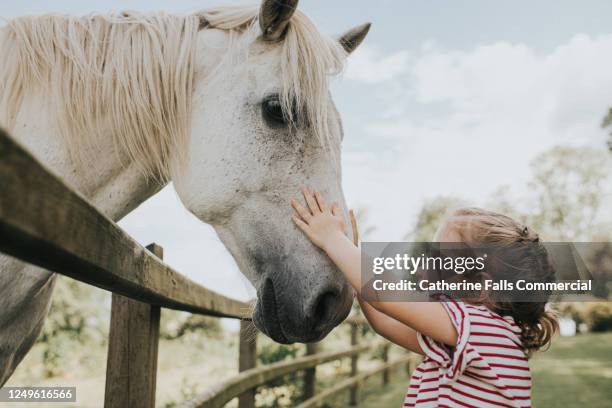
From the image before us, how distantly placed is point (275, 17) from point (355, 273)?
972 millimetres

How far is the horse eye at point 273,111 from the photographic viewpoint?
5.70 ft

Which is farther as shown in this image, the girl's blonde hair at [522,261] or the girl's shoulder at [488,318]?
the girl's blonde hair at [522,261]

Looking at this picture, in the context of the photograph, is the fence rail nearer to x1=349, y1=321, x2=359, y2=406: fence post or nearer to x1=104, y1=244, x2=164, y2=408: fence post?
x1=104, y1=244, x2=164, y2=408: fence post

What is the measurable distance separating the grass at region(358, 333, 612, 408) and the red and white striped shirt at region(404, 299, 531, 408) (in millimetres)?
4910

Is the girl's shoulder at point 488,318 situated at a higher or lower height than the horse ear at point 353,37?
lower

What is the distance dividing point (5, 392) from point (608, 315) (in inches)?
927

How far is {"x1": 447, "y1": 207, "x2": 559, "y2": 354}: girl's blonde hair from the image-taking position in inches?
65.5

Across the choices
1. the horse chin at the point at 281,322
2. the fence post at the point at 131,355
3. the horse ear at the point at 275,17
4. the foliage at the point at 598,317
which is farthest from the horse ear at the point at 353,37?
the foliage at the point at 598,317

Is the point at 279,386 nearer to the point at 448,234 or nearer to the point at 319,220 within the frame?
the point at 448,234

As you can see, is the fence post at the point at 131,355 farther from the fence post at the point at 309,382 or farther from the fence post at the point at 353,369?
the fence post at the point at 353,369

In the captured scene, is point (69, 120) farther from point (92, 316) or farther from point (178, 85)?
point (92, 316)

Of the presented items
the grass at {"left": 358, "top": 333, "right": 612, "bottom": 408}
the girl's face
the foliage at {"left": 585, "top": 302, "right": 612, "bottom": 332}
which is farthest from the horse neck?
the foliage at {"left": 585, "top": 302, "right": 612, "bottom": 332}

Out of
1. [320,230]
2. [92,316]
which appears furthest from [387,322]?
[92,316]

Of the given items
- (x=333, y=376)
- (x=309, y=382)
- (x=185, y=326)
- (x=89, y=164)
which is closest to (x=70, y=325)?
(x=185, y=326)
